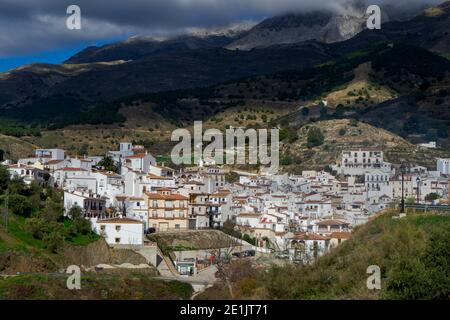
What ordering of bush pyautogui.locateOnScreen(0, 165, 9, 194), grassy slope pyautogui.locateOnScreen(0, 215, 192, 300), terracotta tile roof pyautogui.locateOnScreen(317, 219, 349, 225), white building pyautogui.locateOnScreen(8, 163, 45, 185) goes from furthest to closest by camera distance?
terracotta tile roof pyautogui.locateOnScreen(317, 219, 349, 225) < white building pyautogui.locateOnScreen(8, 163, 45, 185) < bush pyautogui.locateOnScreen(0, 165, 9, 194) < grassy slope pyautogui.locateOnScreen(0, 215, 192, 300)

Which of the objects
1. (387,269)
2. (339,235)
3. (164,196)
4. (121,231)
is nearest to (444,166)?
(339,235)

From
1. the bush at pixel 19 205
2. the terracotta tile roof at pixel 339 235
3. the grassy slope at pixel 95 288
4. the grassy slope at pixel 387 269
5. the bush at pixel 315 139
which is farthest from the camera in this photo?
the bush at pixel 315 139

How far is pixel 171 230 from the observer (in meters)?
49.5

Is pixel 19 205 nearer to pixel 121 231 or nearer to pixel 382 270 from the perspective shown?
pixel 121 231

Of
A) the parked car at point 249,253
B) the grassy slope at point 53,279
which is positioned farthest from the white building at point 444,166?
the grassy slope at point 53,279

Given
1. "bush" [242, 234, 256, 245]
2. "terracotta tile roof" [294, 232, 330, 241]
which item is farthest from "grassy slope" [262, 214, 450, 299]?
"bush" [242, 234, 256, 245]

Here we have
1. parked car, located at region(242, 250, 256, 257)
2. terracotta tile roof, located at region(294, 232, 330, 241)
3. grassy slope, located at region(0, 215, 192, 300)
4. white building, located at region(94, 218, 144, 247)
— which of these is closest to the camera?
grassy slope, located at region(0, 215, 192, 300)

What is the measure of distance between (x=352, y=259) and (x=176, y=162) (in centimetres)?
5219

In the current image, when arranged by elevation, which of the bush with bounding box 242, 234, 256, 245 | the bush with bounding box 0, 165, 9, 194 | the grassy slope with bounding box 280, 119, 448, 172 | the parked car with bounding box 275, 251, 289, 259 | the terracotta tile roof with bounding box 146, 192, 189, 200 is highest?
the grassy slope with bounding box 280, 119, 448, 172

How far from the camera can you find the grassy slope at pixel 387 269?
20281mm

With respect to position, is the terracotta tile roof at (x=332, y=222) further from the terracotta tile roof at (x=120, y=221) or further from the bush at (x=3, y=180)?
the bush at (x=3, y=180)

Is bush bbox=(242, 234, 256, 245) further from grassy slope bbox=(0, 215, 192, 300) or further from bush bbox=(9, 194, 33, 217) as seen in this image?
bush bbox=(9, 194, 33, 217)

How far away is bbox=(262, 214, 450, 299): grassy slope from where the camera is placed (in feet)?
66.5

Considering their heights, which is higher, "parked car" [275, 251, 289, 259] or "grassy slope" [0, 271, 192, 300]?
"parked car" [275, 251, 289, 259]
